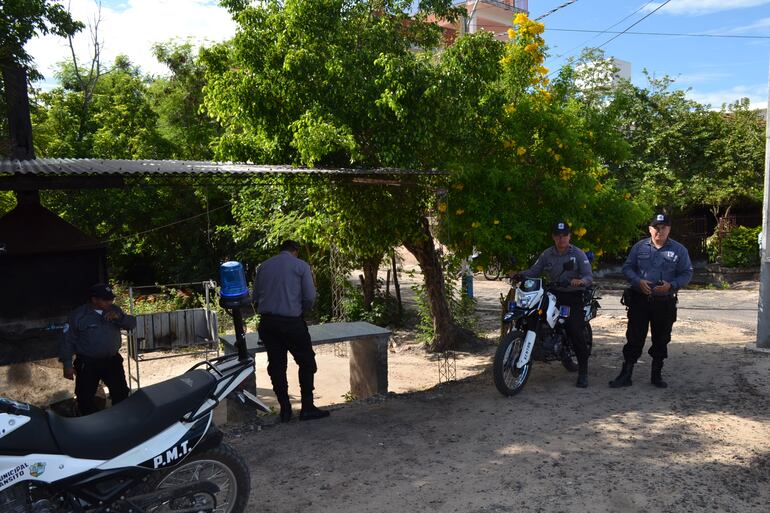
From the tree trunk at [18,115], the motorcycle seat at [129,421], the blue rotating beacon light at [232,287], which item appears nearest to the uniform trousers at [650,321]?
the blue rotating beacon light at [232,287]

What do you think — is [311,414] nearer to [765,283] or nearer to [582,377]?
[582,377]

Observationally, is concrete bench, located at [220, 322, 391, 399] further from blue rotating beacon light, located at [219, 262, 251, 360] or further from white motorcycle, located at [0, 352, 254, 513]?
white motorcycle, located at [0, 352, 254, 513]

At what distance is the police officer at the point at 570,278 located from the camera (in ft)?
21.2

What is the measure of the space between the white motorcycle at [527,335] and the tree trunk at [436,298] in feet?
8.75

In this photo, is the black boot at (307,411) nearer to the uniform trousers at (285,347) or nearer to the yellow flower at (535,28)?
the uniform trousers at (285,347)

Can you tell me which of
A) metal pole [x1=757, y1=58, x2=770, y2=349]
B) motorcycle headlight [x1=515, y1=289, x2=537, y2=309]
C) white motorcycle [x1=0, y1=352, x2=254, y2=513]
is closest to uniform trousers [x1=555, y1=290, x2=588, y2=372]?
motorcycle headlight [x1=515, y1=289, x2=537, y2=309]

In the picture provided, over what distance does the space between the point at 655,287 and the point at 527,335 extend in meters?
1.28

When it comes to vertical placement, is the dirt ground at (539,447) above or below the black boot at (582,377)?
below

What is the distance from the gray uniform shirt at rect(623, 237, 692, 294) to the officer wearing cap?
15.6 feet

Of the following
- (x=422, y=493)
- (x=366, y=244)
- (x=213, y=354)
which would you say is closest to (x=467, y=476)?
(x=422, y=493)

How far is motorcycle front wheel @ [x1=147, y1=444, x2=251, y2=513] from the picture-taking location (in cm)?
345

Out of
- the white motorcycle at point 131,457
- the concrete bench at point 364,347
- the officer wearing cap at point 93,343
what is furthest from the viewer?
the concrete bench at point 364,347

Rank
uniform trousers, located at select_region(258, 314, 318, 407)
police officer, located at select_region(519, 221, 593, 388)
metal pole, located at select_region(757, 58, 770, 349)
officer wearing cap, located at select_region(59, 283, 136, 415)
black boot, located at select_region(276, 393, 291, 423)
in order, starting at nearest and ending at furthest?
1. officer wearing cap, located at select_region(59, 283, 136, 415)
2. uniform trousers, located at select_region(258, 314, 318, 407)
3. black boot, located at select_region(276, 393, 291, 423)
4. police officer, located at select_region(519, 221, 593, 388)
5. metal pole, located at select_region(757, 58, 770, 349)

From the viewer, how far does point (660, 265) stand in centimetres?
614
